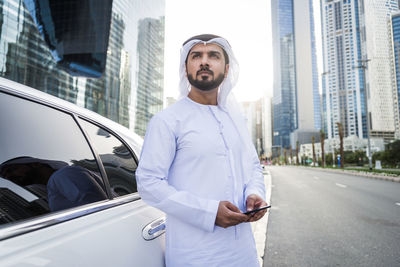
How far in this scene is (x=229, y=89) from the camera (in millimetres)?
1765

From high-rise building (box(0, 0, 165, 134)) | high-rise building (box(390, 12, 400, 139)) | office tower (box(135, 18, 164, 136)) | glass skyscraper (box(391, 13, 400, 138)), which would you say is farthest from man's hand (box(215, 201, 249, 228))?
glass skyscraper (box(391, 13, 400, 138))

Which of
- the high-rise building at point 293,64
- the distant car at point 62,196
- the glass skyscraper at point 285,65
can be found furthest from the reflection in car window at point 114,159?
the glass skyscraper at point 285,65

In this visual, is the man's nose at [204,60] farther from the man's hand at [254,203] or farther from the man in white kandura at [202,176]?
the man's hand at [254,203]

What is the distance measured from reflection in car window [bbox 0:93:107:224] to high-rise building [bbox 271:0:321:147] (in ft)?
509

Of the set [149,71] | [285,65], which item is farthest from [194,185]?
[285,65]

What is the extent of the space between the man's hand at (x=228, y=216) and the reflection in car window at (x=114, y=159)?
2.17 feet

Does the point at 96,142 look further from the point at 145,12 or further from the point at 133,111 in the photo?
the point at 145,12

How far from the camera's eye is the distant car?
802 millimetres

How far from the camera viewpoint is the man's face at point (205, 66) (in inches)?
58.5

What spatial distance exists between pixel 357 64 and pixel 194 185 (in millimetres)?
127934

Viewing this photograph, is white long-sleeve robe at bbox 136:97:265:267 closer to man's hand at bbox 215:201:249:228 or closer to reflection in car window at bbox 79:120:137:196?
man's hand at bbox 215:201:249:228

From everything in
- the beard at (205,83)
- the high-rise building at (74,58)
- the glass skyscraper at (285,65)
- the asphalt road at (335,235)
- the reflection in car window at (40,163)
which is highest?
the glass skyscraper at (285,65)

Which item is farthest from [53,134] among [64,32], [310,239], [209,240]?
[64,32]

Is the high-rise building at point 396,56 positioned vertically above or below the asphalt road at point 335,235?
above
